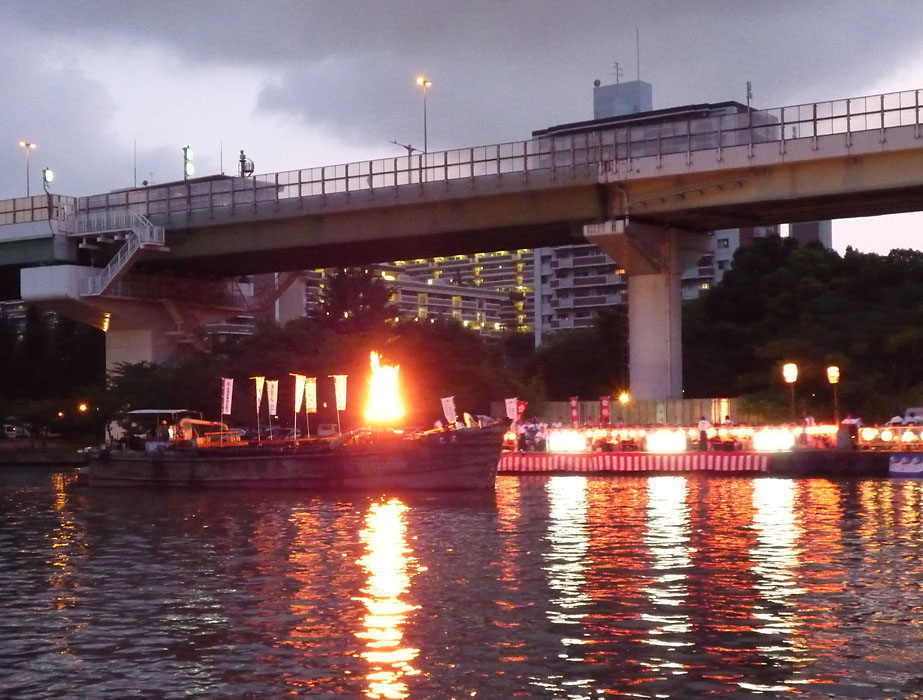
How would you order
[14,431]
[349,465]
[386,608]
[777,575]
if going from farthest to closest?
[14,431] → [349,465] → [777,575] → [386,608]

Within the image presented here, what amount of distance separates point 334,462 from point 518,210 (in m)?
18.8

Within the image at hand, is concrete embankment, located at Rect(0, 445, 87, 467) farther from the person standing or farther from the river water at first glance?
the river water

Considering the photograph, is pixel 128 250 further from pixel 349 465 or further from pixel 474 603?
pixel 474 603

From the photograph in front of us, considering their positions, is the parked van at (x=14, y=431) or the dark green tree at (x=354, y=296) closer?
the parked van at (x=14, y=431)

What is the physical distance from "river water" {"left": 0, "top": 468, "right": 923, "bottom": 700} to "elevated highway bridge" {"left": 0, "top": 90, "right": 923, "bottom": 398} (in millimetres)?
19829

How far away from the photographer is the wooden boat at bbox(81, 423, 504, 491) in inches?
1907

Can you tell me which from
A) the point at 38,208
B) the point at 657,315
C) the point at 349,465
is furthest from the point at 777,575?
the point at 38,208

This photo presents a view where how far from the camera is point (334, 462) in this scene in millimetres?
50188

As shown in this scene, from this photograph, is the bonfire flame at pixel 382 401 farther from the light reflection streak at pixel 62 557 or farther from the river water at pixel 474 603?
the river water at pixel 474 603

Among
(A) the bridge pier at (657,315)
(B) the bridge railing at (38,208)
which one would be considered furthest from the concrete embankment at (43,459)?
(A) the bridge pier at (657,315)

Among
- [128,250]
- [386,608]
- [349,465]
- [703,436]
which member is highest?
[128,250]

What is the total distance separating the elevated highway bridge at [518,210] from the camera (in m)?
56.6

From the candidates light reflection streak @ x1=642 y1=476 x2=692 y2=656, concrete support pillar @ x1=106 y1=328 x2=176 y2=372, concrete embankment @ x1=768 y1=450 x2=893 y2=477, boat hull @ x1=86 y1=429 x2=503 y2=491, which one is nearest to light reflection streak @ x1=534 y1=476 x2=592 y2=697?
light reflection streak @ x1=642 y1=476 x2=692 y2=656

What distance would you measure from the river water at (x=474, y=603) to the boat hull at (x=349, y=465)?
23.2 ft
